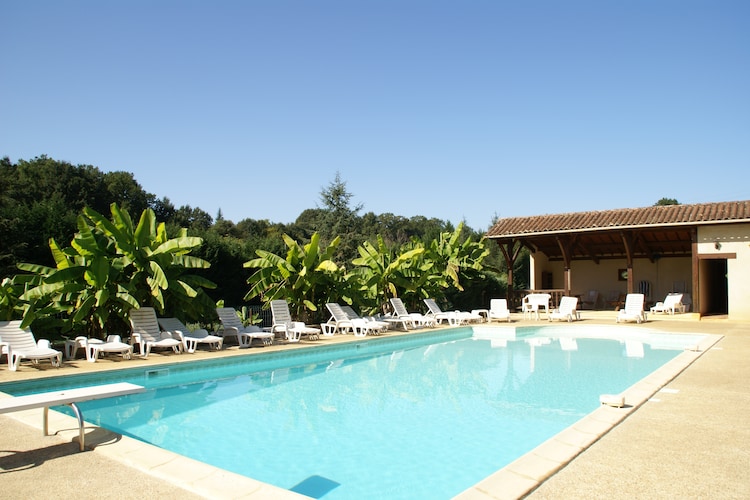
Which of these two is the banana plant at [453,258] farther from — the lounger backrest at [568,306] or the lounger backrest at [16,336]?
the lounger backrest at [16,336]

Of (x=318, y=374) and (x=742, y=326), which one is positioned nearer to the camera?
(x=318, y=374)

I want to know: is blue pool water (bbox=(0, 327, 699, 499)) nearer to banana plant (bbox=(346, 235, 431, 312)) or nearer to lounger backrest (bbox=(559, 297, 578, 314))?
banana plant (bbox=(346, 235, 431, 312))

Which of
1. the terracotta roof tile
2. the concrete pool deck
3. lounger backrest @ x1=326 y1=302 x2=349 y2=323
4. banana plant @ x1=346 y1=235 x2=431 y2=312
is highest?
the terracotta roof tile

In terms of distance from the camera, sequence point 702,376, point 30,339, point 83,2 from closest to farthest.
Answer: point 702,376 < point 30,339 < point 83,2

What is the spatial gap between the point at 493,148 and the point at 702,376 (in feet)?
55.7

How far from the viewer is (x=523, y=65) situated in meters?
16.5

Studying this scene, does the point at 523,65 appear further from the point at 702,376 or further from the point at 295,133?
the point at 702,376

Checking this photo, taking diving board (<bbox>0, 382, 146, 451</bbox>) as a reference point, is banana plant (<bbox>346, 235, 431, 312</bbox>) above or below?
above

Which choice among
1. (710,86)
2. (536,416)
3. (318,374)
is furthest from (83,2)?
(710,86)

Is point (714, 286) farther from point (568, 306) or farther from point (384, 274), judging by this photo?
point (384, 274)

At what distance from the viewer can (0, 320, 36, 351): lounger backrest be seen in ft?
26.6

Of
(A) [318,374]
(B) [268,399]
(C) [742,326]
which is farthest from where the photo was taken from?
(C) [742,326]

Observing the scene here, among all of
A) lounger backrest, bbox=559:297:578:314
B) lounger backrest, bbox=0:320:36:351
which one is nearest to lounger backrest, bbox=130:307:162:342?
lounger backrest, bbox=0:320:36:351

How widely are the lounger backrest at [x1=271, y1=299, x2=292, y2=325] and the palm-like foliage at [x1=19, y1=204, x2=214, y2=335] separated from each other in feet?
7.75
